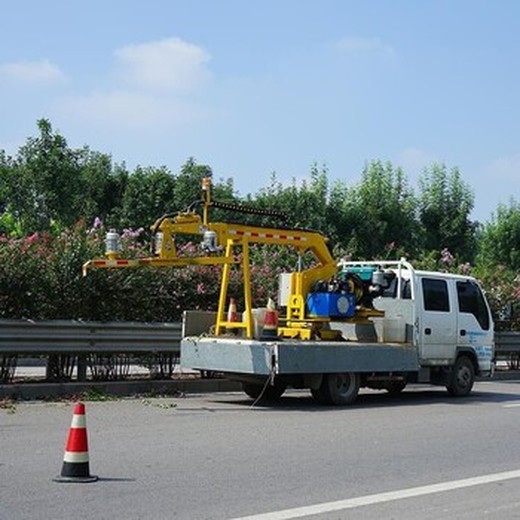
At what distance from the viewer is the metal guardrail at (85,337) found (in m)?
14.7

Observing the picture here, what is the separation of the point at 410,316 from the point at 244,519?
31.5 ft

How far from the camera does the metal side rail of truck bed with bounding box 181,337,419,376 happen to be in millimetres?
14039

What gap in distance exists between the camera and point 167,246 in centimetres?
1466

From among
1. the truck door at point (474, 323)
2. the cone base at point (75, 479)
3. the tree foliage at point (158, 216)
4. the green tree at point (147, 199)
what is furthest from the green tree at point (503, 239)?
the cone base at point (75, 479)

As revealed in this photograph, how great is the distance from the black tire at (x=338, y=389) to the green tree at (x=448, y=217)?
32.8 m

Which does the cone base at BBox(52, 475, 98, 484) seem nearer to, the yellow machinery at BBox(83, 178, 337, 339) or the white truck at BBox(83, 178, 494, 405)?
the white truck at BBox(83, 178, 494, 405)

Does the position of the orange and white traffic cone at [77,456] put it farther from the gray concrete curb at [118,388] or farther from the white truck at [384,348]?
the gray concrete curb at [118,388]

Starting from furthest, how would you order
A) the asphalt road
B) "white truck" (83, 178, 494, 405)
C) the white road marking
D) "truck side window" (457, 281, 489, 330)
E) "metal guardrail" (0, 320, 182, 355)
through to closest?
"truck side window" (457, 281, 489, 330) < "metal guardrail" (0, 320, 182, 355) < "white truck" (83, 178, 494, 405) < the asphalt road < the white road marking

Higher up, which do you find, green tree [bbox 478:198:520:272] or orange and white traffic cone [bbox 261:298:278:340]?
green tree [bbox 478:198:520:272]

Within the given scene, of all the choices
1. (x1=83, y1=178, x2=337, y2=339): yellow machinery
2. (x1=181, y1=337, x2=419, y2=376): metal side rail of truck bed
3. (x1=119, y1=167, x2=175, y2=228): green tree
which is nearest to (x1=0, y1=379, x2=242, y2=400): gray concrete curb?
(x1=181, y1=337, x2=419, y2=376): metal side rail of truck bed

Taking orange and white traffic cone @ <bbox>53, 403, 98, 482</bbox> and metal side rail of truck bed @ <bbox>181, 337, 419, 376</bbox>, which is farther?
metal side rail of truck bed @ <bbox>181, 337, 419, 376</bbox>

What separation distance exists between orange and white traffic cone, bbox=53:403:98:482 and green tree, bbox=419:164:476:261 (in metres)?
40.3

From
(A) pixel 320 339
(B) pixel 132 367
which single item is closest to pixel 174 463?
(A) pixel 320 339

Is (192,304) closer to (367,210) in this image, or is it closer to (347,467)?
(347,467)
